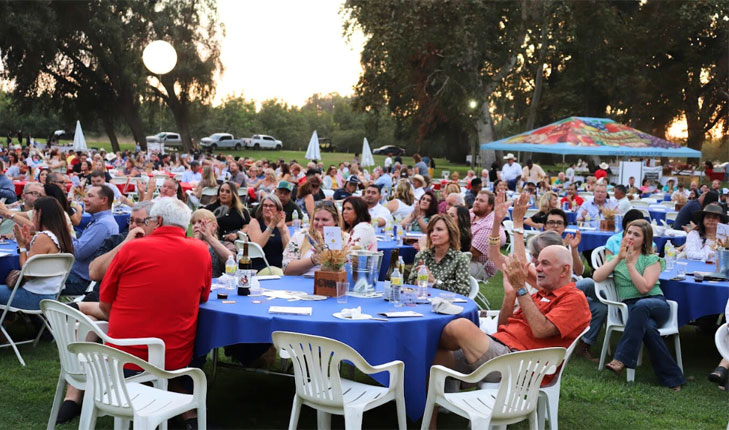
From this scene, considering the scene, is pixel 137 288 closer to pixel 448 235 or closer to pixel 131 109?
pixel 448 235

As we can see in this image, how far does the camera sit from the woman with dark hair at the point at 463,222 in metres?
7.50

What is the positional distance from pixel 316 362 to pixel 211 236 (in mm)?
2845

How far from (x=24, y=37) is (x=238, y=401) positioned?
3349 centimetres

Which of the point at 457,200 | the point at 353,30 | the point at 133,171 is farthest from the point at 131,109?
the point at 457,200

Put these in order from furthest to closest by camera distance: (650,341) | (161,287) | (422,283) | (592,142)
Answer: (592,142) < (650,341) < (422,283) < (161,287)

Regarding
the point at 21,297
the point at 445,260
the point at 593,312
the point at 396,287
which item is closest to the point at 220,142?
the point at 21,297

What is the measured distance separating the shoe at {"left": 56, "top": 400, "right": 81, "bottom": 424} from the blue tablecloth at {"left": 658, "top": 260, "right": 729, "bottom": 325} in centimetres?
504

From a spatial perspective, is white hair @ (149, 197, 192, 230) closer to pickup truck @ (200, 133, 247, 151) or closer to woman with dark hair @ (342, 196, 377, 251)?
woman with dark hair @ (342, 196, 377, 251)

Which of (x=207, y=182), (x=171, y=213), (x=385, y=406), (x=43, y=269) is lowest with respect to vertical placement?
(x=385, y=406)

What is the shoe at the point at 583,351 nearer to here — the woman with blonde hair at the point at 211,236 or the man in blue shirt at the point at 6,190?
the woman with blonde hair at the point at 211,236

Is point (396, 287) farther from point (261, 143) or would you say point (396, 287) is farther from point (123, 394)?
point (261, 143)

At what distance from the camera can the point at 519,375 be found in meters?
3.75

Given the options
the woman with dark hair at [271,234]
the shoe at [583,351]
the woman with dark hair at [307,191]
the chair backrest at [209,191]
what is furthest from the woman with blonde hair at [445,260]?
the chair backrest at [209,191]

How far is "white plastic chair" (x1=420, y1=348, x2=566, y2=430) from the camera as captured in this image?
12.1 feet
